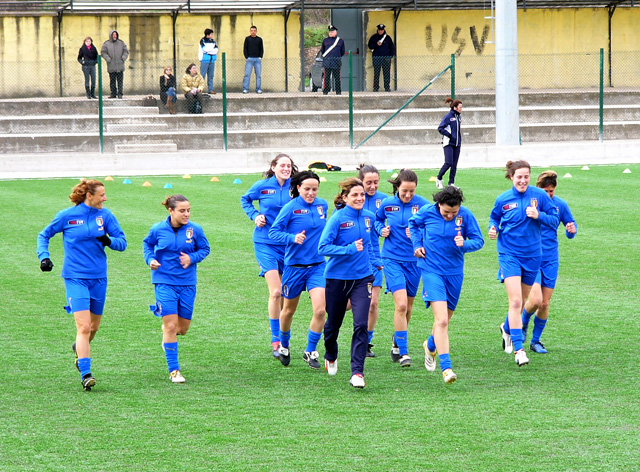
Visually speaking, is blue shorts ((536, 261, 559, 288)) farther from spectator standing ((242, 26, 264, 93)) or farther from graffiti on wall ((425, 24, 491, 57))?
graffiti on wall ((425, 24, 491, 57))

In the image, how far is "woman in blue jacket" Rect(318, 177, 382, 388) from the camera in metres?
7.59

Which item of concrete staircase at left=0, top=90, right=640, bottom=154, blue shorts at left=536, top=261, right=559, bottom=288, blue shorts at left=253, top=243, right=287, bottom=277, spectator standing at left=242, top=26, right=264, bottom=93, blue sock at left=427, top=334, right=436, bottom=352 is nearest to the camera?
blue sock at left=427, top=334, right=436, bottom=352

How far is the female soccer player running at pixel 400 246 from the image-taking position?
27.4 ft

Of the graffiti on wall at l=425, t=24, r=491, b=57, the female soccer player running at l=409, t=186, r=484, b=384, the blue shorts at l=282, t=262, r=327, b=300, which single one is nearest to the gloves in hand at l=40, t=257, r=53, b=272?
the blue shorts at l=282, t=262, r=327, b=300

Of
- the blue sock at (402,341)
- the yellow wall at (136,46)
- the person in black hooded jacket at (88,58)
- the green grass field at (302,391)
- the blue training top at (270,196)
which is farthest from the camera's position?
the yellow wall at (136,46)

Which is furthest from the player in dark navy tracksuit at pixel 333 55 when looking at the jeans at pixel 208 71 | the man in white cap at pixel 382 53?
the jeans at pixel 208 71

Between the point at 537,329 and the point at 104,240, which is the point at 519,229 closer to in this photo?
the point at 537,329

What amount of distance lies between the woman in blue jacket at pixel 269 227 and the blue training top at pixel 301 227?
0.40 m

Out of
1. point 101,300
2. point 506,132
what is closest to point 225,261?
point 101,300

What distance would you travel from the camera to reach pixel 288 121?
96.1 feet

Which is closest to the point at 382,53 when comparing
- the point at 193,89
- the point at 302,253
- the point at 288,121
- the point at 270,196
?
the point at 288,121

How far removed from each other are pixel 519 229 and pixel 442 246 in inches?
35.9

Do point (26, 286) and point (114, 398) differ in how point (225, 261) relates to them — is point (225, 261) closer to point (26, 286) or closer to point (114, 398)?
point (26, 286)

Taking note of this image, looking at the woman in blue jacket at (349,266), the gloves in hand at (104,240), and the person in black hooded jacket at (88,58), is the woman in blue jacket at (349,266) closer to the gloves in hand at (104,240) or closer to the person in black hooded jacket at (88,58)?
the gloves in hand at (104,240)
